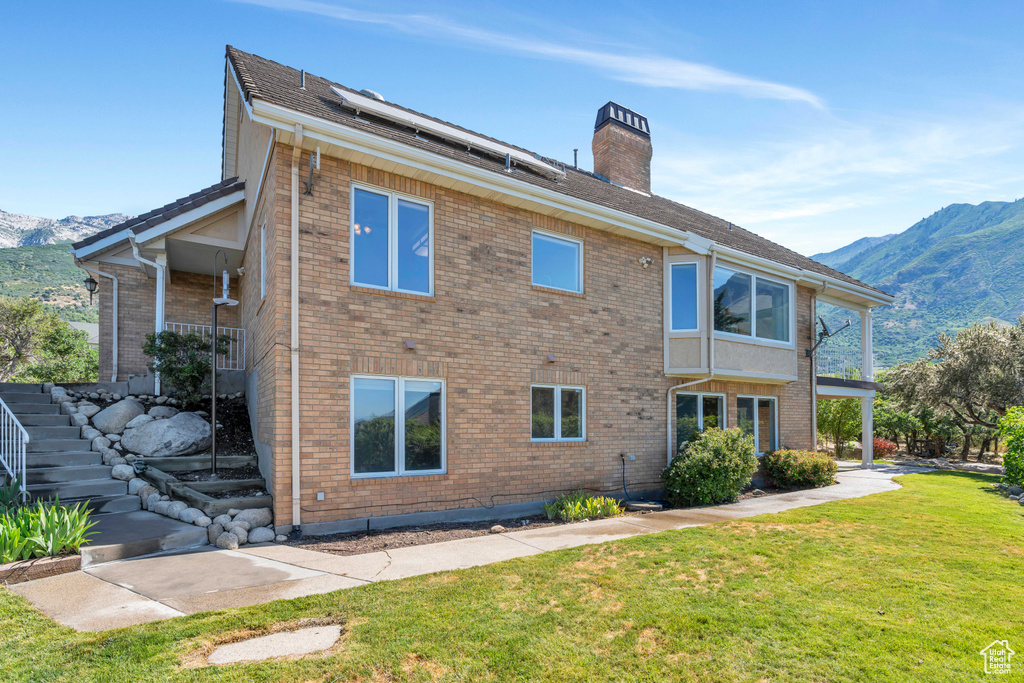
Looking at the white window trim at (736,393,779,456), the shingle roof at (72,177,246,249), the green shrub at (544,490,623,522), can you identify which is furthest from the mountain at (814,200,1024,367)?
the shingle roof at (72,177,246,249)

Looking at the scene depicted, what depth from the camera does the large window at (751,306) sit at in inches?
500

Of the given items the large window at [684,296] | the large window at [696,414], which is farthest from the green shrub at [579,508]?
the large window at [684,296]

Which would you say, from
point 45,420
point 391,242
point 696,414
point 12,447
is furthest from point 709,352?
point 45,420

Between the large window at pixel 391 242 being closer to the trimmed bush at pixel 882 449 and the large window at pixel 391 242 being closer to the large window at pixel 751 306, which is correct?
the large window at pixel 751 306

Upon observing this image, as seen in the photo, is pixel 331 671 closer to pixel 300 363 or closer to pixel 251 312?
pixel 300 363

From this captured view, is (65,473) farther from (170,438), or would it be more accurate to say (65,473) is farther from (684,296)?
(684,296)

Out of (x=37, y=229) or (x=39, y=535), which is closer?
(x=39, y=535)

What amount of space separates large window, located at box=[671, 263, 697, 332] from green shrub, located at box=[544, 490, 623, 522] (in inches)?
180

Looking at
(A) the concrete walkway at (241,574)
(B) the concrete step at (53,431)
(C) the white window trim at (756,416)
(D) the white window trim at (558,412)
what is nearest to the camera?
(A) the concrete walkway at (241,574)

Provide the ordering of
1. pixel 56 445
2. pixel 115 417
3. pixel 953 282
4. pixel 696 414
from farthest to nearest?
pixel 953 282 → pixel 696 414 → pixel 115 417 → pixel 56 445

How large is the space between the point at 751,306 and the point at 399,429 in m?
9.31

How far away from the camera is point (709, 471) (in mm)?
10977

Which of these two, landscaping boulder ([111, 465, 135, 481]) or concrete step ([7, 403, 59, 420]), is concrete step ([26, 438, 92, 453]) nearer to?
landscaping boulder ([111, 465, 135, 481])

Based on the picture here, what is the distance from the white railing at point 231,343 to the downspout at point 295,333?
5.07 m
